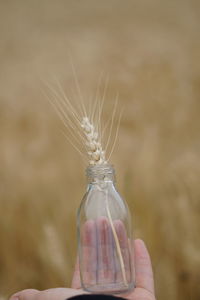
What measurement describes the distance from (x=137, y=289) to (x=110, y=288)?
6 cm

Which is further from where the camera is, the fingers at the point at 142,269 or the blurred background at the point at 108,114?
the blurred background at the point at 108,114

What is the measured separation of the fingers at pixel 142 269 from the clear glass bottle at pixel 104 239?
39 millimetres

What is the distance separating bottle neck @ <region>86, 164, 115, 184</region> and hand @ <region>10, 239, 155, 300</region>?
20 cm

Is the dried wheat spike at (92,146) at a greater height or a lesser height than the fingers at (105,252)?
greater

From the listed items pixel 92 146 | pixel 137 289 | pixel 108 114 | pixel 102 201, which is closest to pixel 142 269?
pixel 137 289

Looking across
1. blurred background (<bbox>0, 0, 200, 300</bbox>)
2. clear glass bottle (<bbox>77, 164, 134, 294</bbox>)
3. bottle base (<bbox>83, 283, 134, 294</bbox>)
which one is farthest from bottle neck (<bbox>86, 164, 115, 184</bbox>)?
blurred background (<bbox>0, 0, 200, 300</bbox>)

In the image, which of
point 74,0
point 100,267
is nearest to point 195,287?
point 100,267

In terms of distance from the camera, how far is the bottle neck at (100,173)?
39.9 inches

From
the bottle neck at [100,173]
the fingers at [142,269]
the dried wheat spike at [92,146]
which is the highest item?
the dried wheat spike at [92,146]

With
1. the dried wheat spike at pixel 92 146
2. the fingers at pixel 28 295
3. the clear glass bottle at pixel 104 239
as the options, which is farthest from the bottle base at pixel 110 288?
the dried wheat spike at pixel 92 146

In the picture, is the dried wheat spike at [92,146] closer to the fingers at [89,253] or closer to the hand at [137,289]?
the fingers at [89,253]

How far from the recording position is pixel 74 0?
1.86 metres

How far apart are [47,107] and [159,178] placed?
49cm

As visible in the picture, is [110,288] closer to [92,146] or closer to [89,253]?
[89,253]
